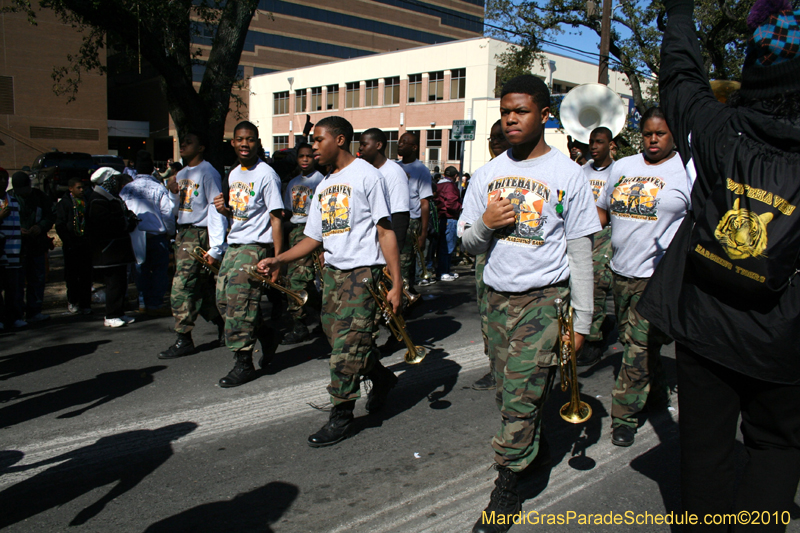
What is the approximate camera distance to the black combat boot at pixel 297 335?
6754 millimetres

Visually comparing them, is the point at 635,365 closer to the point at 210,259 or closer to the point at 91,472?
the point at 91,472

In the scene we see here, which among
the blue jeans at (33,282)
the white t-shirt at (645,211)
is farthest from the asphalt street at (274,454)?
the blue jeans at (33,282)

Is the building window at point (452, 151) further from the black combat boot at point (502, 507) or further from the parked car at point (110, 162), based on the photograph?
the black combat boot at point (502, 507)

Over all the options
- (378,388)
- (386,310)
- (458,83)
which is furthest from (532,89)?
(458,83)

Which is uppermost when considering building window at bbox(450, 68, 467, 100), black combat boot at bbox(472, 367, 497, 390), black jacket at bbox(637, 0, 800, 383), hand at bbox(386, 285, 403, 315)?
building window at bbox(450, 68, 467, 100)

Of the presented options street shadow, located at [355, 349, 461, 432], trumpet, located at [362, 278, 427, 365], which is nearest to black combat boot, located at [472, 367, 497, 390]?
street shadow, located at [355, 349, 461, 432]

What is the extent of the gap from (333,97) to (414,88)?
977 cm

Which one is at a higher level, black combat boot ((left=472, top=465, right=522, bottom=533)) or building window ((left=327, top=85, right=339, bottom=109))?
building window ((left=327, top=85, right=339, bottom=109))

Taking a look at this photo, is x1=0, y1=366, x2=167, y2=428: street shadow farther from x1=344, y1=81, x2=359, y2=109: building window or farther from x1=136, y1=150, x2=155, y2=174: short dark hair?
x1=344, y1=81, x2=359, y2=109: building window

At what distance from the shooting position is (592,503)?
10.7 ft

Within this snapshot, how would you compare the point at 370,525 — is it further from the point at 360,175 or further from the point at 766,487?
the point at 360,175

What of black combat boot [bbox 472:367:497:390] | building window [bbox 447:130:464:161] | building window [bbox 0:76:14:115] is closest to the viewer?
black combat boot [bbox 472:367:497:390]

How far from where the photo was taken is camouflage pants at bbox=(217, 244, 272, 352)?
5188 mm

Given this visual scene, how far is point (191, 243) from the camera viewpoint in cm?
615
